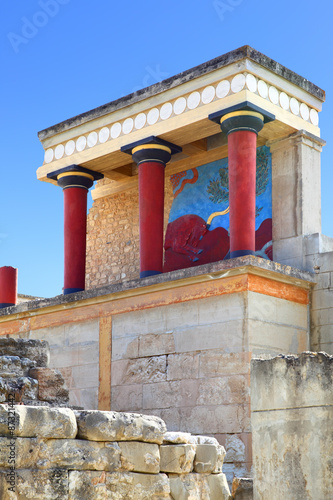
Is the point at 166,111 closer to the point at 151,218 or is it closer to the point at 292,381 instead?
the point at 151,218

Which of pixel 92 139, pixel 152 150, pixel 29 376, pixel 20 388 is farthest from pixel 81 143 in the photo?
pixel 20 388

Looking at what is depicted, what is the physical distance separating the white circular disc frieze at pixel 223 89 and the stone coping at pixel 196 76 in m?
0.26

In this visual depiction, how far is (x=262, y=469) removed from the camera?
559 cm

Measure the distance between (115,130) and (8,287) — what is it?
4.22 meters

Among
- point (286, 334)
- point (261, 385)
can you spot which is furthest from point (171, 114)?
point (261, 385)

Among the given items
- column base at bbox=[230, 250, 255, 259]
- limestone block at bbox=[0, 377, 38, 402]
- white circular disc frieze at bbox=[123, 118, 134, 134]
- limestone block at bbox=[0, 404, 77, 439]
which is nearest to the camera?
limestone block at bbox=[0, 404, 77, 439]

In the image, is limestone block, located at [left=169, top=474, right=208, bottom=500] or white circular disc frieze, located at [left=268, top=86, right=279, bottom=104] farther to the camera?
white circular disc frieze, located at [left=268, top=86, right=279, bottom=104]

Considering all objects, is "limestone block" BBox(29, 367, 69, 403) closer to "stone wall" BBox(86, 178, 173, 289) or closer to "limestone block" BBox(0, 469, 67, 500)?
"limestone block" BBox(0, 469, 67, 500)

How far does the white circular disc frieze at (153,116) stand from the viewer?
40.7 feet

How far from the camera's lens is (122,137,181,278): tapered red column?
12.0 metres

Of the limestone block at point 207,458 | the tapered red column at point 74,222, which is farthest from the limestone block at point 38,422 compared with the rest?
the tapered red column at point 74,222

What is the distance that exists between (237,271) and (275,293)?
73 cm

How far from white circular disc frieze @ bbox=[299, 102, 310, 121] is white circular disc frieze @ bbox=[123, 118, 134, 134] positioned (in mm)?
2949

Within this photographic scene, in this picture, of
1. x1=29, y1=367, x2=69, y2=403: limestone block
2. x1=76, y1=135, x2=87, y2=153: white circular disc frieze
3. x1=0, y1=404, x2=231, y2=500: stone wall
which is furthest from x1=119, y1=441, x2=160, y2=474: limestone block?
x1=76, y1=135, x2=87, y2=153: white circular disc frieze
